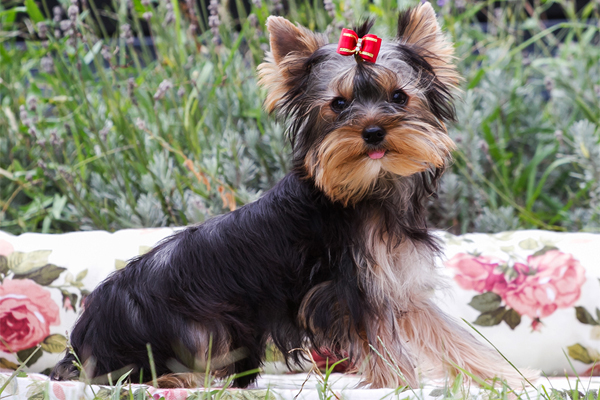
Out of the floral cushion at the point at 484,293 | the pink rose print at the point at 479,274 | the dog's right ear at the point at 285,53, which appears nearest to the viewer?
the dog's right ear at the point at 285,53

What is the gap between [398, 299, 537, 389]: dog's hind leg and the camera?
241cm

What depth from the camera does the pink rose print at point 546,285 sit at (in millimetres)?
2934

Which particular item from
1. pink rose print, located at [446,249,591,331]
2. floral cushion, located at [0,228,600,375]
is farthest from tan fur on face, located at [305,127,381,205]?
pink rose print, located at [446,249,591,331]

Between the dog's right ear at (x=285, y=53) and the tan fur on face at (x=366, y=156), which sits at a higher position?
the dog's right ear at (x=285, y=53)

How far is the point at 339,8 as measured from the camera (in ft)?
13.8

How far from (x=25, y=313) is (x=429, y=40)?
7.51 feet

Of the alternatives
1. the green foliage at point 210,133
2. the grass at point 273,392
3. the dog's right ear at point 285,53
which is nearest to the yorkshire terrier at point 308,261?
the dog's right ear at point 285,53

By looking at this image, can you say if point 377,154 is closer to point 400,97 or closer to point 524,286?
point 400,97

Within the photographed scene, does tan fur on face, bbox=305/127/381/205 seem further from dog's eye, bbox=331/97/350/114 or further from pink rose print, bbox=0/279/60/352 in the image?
pink rose print, bbox=0/279/60/352

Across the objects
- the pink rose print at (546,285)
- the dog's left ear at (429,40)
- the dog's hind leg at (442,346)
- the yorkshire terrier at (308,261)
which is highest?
the dog's left ear at (429,40)

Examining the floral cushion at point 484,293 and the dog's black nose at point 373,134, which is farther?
the floral cushion at point 484,293

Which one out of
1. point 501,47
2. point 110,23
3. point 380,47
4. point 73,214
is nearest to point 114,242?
point 73,214

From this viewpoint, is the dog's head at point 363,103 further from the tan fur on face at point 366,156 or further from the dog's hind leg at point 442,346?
the dog's hind leg at point 442,346

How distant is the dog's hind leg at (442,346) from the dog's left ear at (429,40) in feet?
3.02
